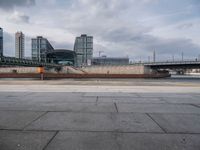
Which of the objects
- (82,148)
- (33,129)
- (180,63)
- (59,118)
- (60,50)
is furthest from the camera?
(60,50)

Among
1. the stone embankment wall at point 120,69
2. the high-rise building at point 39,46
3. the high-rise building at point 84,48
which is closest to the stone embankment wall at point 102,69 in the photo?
the stone embankment wall at point 120,69

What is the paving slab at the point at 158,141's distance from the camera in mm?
A: 5086

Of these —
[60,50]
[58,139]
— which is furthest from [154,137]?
[60,50]

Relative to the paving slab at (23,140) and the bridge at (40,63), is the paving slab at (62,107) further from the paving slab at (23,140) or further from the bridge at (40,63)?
the bridge at (40,63)

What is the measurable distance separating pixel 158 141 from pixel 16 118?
5.00 meters

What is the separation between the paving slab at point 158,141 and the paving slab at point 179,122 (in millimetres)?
586

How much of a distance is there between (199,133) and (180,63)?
81.6 meters

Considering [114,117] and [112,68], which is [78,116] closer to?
[114,117]

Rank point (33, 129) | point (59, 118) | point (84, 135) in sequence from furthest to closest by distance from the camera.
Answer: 1. point (59, 118)
2. point (33, 129)
3. point (84, 135)

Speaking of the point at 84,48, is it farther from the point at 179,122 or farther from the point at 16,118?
the point at 179,122

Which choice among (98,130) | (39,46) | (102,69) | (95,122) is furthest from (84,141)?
(39,46)

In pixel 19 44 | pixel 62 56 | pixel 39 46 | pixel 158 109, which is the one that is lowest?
pixel 158 109

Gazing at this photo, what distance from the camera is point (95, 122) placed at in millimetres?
7453

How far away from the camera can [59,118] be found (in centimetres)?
801
